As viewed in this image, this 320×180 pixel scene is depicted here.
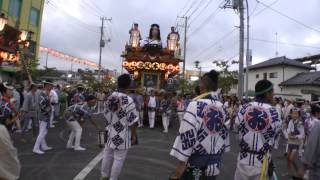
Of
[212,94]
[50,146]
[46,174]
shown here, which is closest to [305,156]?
[212,94]

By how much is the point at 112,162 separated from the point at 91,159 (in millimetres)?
3126

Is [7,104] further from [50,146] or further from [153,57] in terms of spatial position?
[153,57]

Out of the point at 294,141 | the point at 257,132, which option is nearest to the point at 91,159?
the point at 294,141

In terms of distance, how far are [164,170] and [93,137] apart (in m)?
5.43

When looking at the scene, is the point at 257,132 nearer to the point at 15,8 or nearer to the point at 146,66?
the point at 146,66

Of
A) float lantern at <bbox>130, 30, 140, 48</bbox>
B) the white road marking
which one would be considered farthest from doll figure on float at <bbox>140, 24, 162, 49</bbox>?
the white road marking

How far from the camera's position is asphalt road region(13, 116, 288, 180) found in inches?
307

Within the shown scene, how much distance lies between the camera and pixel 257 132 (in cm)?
453

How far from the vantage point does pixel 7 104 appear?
23.5ft

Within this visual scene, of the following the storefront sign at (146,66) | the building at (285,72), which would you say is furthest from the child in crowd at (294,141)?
the building at (285,72)

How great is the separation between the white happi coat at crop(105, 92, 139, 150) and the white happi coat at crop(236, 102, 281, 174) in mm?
2076

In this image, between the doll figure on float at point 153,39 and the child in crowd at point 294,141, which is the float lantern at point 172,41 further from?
the child in crowd at point 294,141

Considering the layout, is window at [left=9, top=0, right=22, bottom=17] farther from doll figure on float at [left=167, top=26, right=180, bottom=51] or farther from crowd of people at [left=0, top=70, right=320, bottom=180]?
crowd of people at [left=0, top=70, right=320, bottom=180]

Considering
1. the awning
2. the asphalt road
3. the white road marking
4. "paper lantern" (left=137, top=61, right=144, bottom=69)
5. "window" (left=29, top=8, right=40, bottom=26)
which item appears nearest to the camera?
the white road marking
